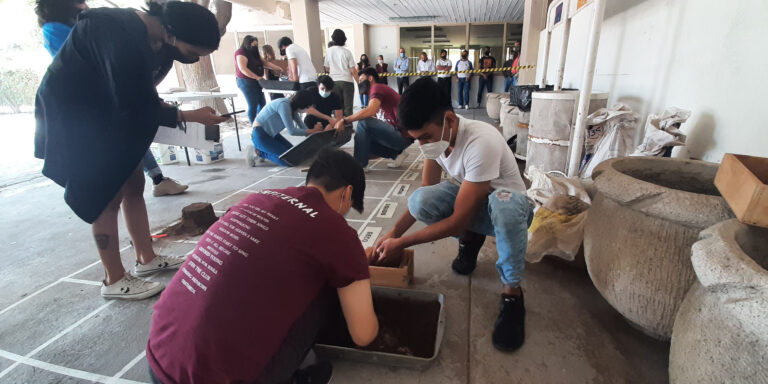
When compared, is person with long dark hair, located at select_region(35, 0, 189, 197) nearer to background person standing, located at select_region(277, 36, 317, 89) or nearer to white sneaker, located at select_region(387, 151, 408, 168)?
white sneaker, located at select_region(387, 151, 408, 168)

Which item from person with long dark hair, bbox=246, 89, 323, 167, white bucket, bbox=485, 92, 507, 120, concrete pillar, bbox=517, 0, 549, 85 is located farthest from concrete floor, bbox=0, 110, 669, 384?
concrete pillar, bbox=517, 0, 549, 85

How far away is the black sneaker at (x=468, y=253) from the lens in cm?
184

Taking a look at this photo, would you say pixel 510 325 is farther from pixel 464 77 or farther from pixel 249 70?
pixel 464 77

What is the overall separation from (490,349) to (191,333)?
42.2 inches

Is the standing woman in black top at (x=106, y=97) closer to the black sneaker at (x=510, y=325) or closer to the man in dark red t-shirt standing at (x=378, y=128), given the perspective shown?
the black sneaker at (x=510, y=325)

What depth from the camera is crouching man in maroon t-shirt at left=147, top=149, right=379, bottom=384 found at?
86cm

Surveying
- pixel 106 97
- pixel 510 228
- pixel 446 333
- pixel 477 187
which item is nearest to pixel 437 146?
pixel 477 187

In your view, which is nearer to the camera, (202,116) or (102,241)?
(102,241)

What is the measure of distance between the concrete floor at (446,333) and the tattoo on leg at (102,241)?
1.00ft

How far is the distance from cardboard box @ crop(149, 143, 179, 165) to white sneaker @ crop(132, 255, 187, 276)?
310cm

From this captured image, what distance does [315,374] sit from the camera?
3.93 feet

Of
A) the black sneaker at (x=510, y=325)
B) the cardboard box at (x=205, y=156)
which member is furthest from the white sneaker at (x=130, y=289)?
the cardboard box at (x=205, y=156)

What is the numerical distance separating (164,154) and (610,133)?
5.07 meters

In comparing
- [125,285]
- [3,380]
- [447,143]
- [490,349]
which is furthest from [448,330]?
[3,380]
